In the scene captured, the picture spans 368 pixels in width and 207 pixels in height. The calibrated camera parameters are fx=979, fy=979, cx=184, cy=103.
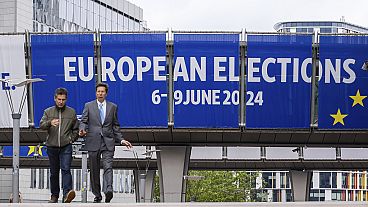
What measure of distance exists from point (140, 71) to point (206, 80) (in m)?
2.87

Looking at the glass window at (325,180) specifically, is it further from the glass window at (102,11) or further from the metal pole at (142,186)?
the metal pole at (142,186)

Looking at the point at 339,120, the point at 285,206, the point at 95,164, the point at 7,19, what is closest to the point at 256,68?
the point at 339,120

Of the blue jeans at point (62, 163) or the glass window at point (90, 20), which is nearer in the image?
the blue jeans at point (62, 163)

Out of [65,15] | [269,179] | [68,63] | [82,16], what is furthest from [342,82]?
[269,179]

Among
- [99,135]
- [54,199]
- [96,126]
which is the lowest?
[54,199]

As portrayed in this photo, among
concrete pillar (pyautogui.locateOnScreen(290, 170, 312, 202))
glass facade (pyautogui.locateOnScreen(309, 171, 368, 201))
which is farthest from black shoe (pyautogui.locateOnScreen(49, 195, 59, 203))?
glass facade (pyautogui.locateOnScreen(309, 171, 368, 201))

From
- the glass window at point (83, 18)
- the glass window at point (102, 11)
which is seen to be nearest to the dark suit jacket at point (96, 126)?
the glass window at point (83, 18)

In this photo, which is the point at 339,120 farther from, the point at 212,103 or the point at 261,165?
the point at 261,165

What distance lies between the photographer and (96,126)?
58.9ft

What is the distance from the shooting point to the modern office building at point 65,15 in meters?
95.2

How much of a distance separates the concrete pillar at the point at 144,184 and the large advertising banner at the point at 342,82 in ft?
103

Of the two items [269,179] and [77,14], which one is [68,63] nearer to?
[77,14]

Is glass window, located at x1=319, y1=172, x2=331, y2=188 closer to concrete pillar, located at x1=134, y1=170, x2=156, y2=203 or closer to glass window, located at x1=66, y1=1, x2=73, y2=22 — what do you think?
glass window, located at x1=66, y1=1, x2=73, y2=22

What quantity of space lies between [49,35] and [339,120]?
13.1 meters
